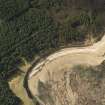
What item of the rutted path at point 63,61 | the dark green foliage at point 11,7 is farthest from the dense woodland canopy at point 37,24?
the rutted path at point 63,61

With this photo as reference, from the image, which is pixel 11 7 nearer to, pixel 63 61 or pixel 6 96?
pixel 63 61

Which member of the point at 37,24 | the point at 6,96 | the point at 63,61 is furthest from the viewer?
the point at 63,61

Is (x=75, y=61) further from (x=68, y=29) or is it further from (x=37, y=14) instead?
(x=37, y=14)

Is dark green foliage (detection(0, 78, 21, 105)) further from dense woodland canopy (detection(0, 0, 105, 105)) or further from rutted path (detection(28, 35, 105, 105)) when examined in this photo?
rutted path (detection(28, 35, 105, 105))

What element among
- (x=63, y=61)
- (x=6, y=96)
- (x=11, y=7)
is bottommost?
(x=6, y=96)

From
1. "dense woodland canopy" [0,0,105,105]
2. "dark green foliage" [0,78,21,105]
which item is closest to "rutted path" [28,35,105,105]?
"dense woodland canopy" [0,0,105,105]

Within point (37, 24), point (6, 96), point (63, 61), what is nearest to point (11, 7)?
point (37, 24)

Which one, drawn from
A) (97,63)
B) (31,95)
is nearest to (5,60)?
(31,95)
